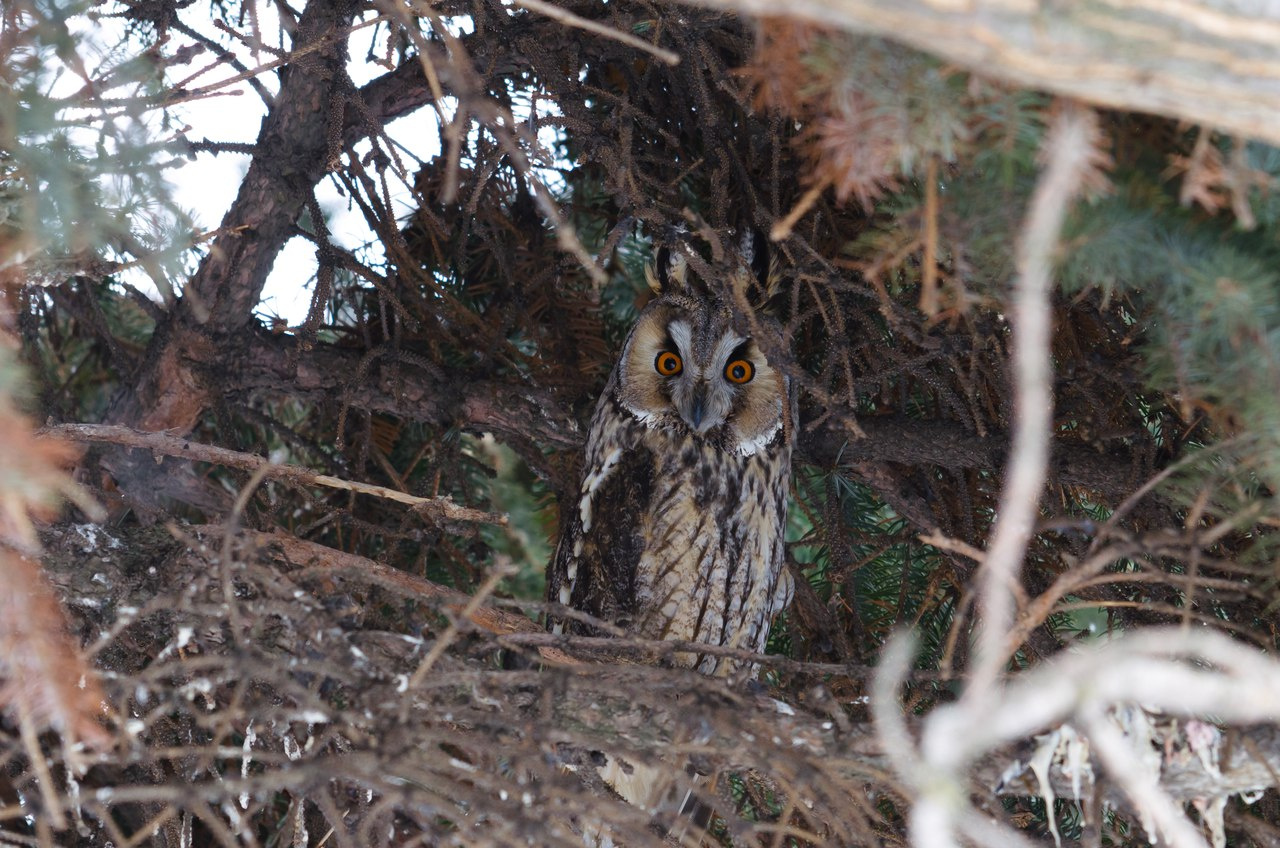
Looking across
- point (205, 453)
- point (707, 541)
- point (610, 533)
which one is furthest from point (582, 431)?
point (205, 453)

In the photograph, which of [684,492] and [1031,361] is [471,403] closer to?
[684,492]

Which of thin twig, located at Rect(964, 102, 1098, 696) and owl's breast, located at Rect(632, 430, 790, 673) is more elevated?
thin twig, located at Rect(964, 102, 1098, 696)

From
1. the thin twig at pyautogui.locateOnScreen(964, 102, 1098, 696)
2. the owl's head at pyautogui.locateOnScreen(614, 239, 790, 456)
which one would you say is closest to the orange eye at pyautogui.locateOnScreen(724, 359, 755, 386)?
the owl's head at pyautogui.locateOnScreen(614, 239, 790, 456)

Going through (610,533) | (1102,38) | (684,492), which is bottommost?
(610,533)

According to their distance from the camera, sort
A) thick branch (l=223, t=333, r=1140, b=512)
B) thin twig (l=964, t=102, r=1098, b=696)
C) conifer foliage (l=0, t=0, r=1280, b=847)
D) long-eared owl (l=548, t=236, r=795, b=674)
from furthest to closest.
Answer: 1. long-eared owl (l=548, t=236, r=795, b=674)
2. thick branch (l=223, t=333, r=1140, b=512)
3. conifer foliage (l=0, t=0, r=1280, b=847)
4. thin twig (l=964, t=102, r=1098, b=696)

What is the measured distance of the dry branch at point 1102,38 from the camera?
0.79 m

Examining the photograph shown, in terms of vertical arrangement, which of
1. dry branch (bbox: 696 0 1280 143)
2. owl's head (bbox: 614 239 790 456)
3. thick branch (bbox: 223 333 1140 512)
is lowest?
thick branch (bbox: 223 333 1140 512)

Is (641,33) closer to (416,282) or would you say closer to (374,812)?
(416,282)

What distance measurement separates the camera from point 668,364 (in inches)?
83.0

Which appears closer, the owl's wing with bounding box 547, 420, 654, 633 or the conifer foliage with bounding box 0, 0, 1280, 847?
the conifer foliage with bounding box 0, 0, 1280, 847

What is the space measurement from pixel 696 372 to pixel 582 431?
0.31 metres

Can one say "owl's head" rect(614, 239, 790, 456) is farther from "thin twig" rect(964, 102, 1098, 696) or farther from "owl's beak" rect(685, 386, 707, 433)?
"thin twig" rect(964, 102, 1098, 696)

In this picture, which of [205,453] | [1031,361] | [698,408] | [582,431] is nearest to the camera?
[1031,361]

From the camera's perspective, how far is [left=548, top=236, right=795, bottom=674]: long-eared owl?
2078 millimetres
